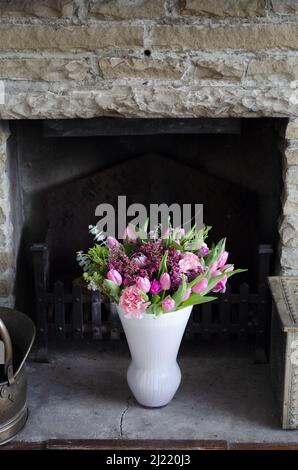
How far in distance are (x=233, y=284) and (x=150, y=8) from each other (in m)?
1.38

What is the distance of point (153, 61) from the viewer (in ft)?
8.19

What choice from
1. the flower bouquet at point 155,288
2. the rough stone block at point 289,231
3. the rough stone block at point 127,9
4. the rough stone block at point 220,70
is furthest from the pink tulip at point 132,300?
the rough stone block at point 127,9

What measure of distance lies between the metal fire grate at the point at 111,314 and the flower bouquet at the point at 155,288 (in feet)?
1.15

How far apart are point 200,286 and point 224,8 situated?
3.21 feet

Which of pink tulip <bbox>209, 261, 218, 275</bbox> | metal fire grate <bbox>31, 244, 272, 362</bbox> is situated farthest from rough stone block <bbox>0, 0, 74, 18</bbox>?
pink tulip <bbox>209, 261, 218, 275</bbox>

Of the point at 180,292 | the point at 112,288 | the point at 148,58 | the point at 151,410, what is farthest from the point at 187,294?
the point at 148,58

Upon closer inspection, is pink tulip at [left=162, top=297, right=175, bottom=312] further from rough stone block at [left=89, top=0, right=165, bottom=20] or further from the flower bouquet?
rough stone block at [left=89, top=0, right=165, bottom=20]

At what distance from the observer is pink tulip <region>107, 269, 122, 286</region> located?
2373 mm

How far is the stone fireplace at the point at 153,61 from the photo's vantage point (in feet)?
8.02

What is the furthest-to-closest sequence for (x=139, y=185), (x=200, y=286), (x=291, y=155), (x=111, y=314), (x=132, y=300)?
(x=139, y=185), (x=111, y=314), (x=291, y=155), (x=200, y=286), (x=132, y=300)

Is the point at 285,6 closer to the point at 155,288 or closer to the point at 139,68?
the point at 139,68

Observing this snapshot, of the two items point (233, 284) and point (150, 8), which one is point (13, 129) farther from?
point (233, 284)

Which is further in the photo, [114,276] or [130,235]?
[130,235]

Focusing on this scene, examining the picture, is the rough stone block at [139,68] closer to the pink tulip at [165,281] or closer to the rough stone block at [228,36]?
the rough stone block at [228,36]
